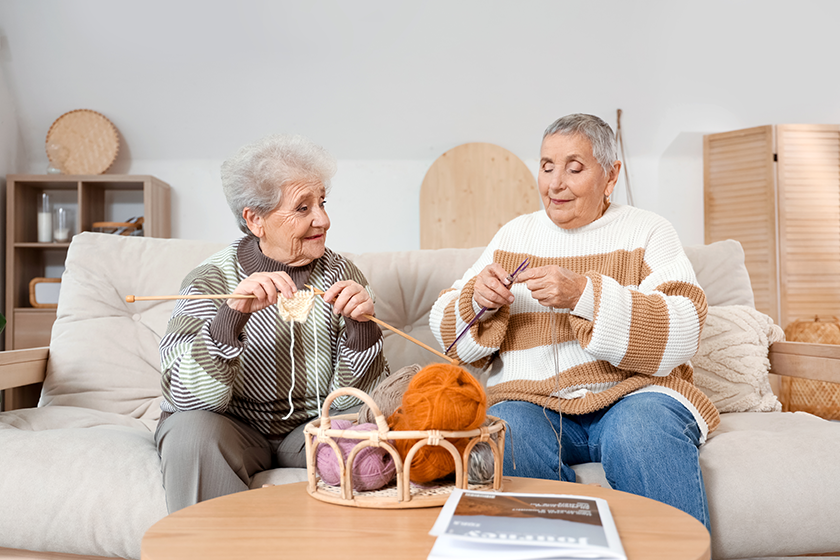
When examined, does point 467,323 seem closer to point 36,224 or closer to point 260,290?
point 260,290

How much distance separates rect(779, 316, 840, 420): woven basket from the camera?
3.14 m

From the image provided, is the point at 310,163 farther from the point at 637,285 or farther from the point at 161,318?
the point at 637,285

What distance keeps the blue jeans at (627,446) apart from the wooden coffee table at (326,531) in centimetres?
29

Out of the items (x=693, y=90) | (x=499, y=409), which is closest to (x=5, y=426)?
(x=499, y=409)

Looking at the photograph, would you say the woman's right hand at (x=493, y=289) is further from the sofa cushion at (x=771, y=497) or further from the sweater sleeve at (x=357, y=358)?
the sofa cushion at (x=771, y=497)

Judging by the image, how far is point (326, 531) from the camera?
29.1 inches

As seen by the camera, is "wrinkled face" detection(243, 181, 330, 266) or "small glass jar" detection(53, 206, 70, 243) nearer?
"wrinkled face" detection(243, 181, 330, 266)

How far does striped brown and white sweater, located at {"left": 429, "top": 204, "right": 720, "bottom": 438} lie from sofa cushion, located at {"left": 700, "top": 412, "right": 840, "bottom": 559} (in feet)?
0.33

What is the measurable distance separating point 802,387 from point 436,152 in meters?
2.21

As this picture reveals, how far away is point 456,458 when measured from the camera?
815mm

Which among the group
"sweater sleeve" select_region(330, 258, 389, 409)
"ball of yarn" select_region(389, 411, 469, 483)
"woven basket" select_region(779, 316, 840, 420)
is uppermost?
"sweater sleeve" select_region(330, 258, 389, 409)

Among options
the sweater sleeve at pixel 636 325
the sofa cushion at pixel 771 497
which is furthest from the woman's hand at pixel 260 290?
the sofa cushion at pixel 771 497

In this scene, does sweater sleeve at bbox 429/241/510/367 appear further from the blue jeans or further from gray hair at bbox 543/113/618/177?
gray hair at bbox 543/113/618/177

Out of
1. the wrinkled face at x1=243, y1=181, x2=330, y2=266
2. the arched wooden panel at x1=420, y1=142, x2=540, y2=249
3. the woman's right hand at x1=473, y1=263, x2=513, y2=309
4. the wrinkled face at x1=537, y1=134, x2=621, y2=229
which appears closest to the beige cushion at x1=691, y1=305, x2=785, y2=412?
the wrinkled face at x1=537, y1=134, x2=621, y2=229
